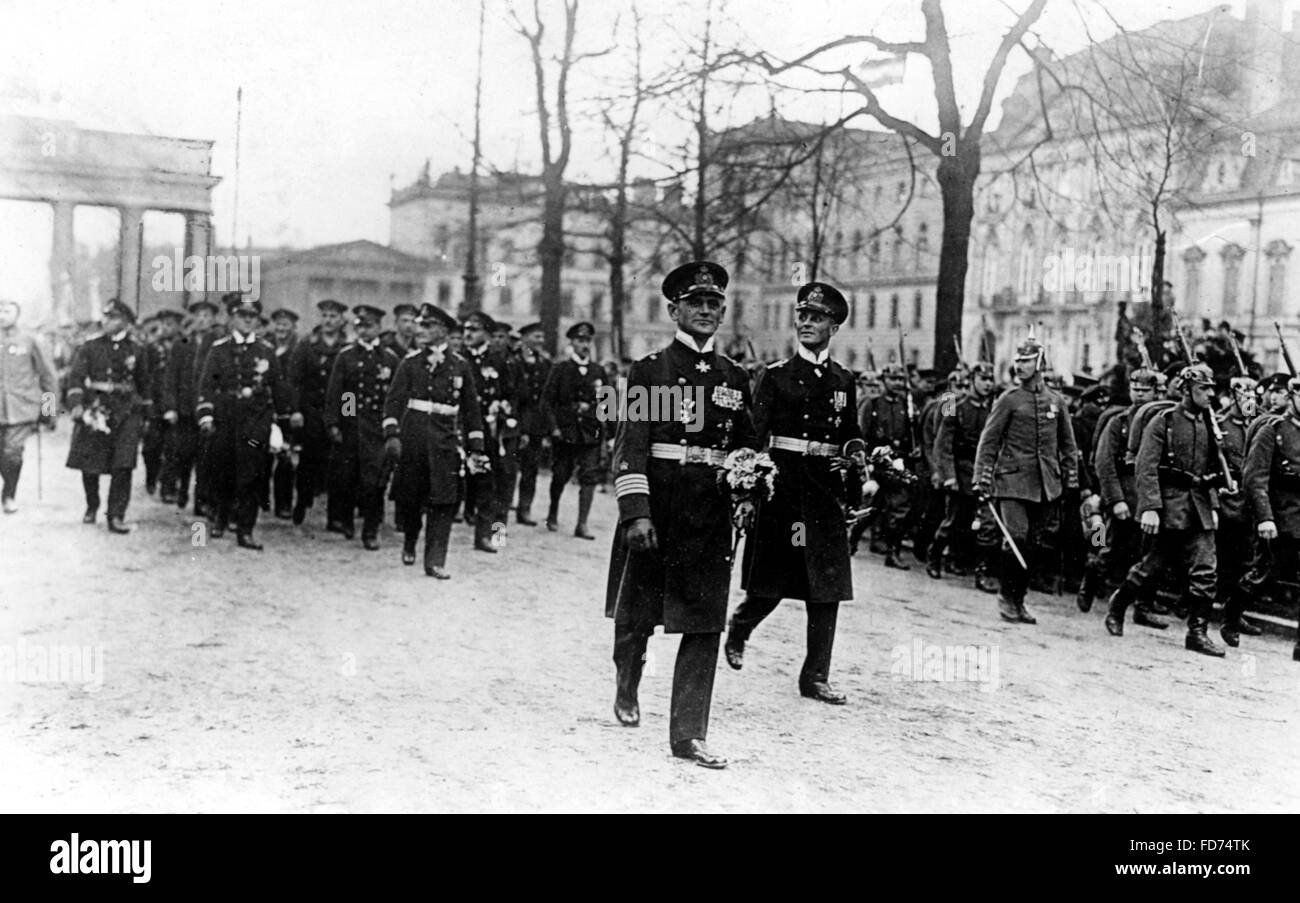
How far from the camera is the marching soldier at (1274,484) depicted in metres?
8.99

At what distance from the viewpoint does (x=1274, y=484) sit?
9219 mm

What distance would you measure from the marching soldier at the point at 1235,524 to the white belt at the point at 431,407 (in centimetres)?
587

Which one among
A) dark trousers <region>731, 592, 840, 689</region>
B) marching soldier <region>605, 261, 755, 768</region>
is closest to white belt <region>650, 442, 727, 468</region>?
marching soldier <region>605, 261, 755, 768</region>

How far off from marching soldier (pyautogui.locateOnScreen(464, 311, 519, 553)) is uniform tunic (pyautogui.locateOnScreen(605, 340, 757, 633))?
6.16 metres

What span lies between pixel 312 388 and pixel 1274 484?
9.20 meters

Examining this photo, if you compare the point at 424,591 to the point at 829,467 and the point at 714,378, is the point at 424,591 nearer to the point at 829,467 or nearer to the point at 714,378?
the point at 829,467

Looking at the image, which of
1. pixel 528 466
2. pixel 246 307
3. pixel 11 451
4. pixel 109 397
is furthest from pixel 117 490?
pixel 528 466

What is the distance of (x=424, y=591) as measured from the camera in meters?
10.0

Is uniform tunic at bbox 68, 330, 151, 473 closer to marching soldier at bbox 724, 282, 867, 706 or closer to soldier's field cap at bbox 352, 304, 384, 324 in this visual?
soldier's field cap at bbox 352, 304, 384, 324

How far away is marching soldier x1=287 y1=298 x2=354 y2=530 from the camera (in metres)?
13.8

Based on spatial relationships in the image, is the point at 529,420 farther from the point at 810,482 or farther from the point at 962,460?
the point at 810,482

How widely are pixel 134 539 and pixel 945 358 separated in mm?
9190

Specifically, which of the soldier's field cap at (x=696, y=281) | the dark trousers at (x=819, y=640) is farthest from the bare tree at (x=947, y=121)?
the soldier's field cap at (x=696, y=281)
